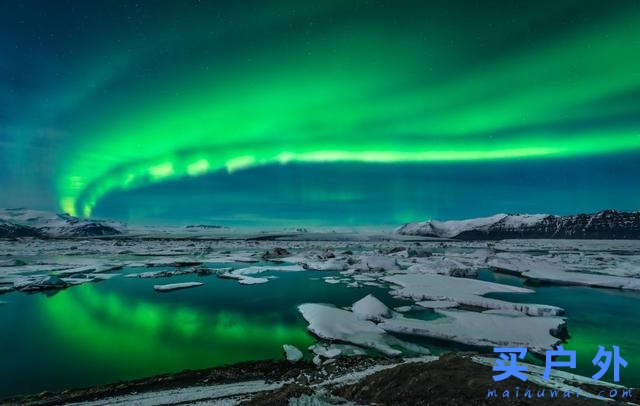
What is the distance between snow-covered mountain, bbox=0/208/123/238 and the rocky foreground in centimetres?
12607

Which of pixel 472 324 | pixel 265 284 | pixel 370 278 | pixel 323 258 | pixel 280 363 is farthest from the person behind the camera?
pixel 323 258

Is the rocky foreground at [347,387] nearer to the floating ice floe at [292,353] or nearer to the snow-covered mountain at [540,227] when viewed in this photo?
the floating ice floe at [292,353]

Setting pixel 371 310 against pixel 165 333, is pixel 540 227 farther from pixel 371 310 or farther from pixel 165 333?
pixel 165 333

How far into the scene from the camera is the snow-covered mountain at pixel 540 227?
11319cm

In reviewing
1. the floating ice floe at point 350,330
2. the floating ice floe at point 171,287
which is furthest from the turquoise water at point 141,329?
the floating ice floe at point 350,330

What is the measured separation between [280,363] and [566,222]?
464 feet

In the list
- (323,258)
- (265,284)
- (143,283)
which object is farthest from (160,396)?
(323,258)

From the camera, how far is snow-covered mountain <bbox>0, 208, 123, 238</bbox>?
348ft

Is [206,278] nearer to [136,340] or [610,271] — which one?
[136,340]

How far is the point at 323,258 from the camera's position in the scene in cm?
3800

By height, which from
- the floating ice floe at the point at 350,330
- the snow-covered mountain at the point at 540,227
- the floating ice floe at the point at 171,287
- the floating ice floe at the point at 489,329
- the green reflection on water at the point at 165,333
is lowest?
the green reflection on water at the point at 165,333

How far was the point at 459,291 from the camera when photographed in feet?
59.9

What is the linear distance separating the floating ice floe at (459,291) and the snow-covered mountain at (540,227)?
111046mm

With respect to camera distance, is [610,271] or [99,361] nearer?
[99,361]
